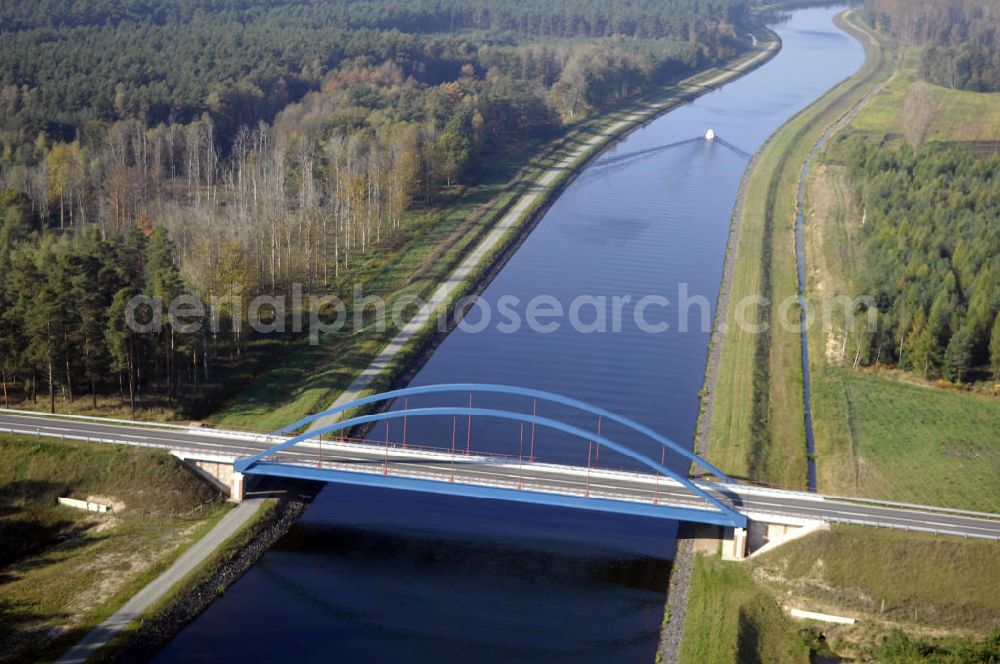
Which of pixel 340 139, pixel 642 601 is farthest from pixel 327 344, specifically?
pixel 340 139

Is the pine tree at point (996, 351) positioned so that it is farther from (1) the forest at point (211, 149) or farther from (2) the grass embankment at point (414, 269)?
(1) the forest at point (211, 149)

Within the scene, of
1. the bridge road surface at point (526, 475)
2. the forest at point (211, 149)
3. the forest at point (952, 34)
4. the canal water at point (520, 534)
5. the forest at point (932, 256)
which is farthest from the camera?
the forest at point (952, 34)

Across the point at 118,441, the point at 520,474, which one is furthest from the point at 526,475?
the point at 118,441

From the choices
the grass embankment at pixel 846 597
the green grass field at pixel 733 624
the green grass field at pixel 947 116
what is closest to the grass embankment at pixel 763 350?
the grass embankment at pixel 846 597

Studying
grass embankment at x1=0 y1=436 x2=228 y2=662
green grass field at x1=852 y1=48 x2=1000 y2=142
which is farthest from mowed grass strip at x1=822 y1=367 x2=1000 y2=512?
green grass field at x1=852 y1=48 x2=1000 y2=142

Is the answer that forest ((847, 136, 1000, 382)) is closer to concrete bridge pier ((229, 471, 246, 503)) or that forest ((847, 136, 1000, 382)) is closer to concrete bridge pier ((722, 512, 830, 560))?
concrete bridge pier ((722, 512, 830, 560))

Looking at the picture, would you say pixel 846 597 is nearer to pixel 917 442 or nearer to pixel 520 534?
pixel 520 534

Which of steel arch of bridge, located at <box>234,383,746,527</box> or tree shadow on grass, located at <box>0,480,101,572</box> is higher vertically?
steel arch of bridge, located at <box>234,383,746,527</box>
